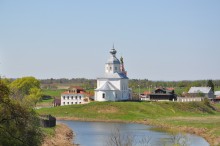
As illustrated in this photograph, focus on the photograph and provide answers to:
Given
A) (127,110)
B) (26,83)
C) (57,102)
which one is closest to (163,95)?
(57,102)

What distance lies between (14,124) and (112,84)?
77.2 m

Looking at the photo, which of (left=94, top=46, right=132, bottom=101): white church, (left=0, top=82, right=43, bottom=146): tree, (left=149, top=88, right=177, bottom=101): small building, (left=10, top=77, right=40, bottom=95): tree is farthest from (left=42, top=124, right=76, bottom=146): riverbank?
(left=149, top=88, right=177, bottom=101): small building

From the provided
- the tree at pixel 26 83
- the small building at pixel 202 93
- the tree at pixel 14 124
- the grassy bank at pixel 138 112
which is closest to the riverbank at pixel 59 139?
the tree at pixel 14 124

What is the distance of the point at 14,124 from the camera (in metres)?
30.1

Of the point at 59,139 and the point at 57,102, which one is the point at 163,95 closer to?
the point at 57,102

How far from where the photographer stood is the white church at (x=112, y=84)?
10312 cm

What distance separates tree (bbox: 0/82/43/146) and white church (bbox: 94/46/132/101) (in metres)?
71.4

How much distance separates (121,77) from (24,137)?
253 ft

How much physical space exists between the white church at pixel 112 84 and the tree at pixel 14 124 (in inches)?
2811

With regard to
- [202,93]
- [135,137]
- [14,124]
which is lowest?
[135,137]

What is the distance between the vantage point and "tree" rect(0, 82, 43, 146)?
1135 inches

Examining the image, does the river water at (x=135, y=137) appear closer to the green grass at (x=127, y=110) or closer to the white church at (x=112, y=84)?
the green grass at (x=127, y=110)

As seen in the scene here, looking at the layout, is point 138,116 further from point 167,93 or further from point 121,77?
point 167,93

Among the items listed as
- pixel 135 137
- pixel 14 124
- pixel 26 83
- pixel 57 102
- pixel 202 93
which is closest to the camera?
pixel 14 124
